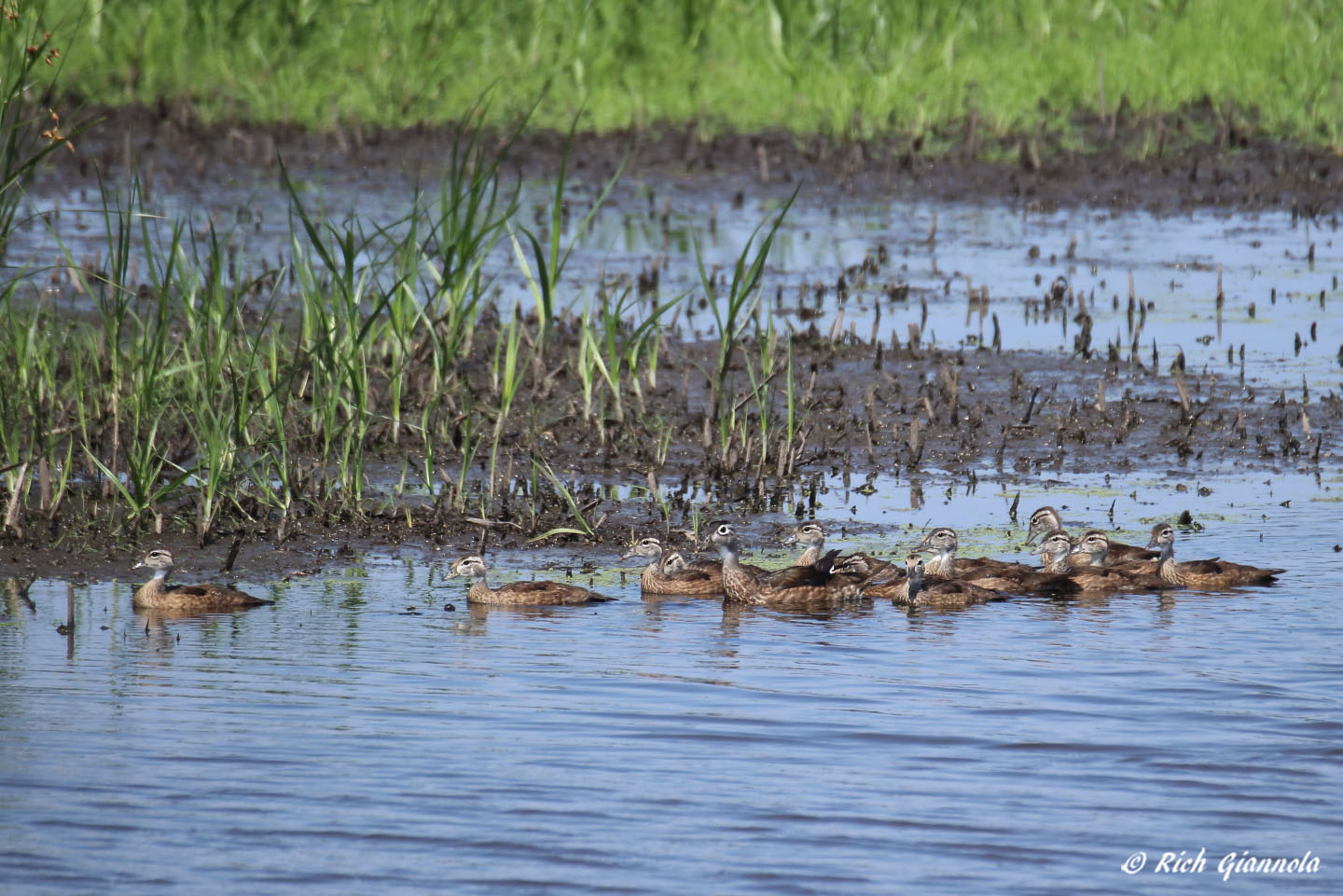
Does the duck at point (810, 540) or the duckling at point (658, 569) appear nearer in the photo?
the duckling at point (658, 569)

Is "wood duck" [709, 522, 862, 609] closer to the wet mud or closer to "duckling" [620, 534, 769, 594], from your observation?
"duckling" [620, 534, 769, 594]

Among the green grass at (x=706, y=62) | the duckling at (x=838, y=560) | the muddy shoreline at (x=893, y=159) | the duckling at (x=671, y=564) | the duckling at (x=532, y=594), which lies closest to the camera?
the duckling at (x=532, y=594)

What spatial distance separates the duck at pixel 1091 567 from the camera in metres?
9.22

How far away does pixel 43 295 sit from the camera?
1391 centimetres

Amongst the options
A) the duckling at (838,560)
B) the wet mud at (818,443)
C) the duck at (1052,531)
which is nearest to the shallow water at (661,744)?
the duckling at (838,560)

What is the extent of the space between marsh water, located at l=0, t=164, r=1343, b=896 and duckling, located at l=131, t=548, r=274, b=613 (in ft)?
0.28

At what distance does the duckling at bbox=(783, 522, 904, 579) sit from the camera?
914 cm

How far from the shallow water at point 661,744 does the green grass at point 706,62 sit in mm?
13904

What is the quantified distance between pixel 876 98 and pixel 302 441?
1300 centimetres

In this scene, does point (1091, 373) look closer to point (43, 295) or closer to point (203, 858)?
point (43, 295)

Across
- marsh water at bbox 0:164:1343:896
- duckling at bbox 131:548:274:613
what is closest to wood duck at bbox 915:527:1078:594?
marsh water at bbox 0:164:1343:896

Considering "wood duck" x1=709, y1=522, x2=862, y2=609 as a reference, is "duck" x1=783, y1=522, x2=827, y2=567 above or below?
above

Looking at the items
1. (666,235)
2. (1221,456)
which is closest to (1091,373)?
(1221,456)

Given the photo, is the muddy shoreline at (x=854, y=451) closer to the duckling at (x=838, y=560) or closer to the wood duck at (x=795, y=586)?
the duckling at (x=838, y=560)
